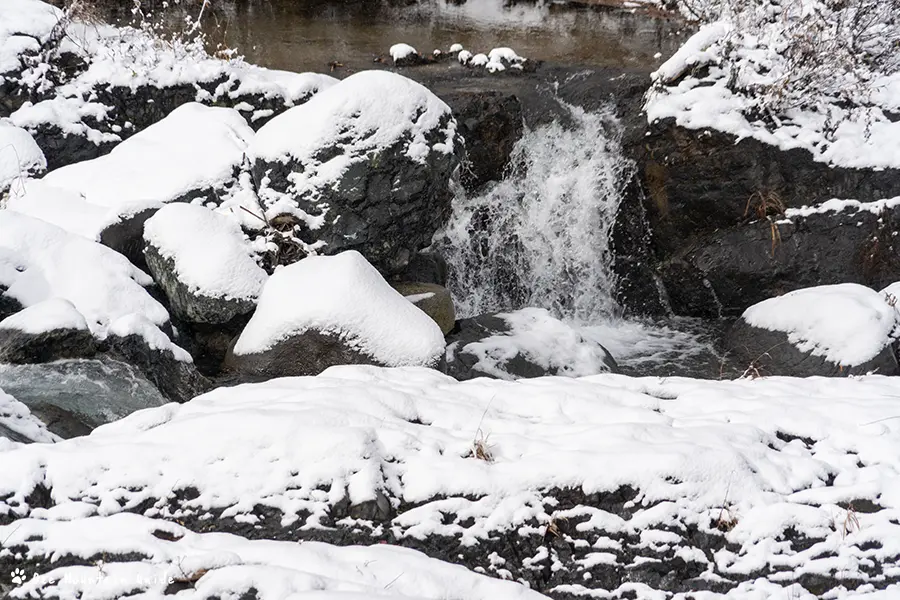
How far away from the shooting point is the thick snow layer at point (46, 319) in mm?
4859

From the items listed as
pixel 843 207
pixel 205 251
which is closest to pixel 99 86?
pixel 205 251

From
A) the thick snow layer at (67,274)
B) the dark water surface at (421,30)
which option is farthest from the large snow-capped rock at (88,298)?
the dark water surface at (421,30)

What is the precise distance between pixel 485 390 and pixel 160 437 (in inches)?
63.8

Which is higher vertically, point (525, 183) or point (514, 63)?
point (514, 63)

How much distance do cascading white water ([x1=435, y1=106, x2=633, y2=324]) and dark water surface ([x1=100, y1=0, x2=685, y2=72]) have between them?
2.13 metres

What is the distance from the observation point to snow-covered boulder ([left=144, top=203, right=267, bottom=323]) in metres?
6.10

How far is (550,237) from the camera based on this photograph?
26.3 ft

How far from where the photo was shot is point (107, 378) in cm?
490

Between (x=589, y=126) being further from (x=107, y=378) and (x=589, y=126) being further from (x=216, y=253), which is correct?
(x=107, y=378)

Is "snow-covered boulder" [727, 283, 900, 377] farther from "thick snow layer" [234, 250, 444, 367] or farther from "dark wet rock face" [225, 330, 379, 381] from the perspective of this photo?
"dark wet rock face" [225, 330, 379, 381]

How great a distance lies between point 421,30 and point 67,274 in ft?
23.8

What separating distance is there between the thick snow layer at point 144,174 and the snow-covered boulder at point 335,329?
5.94 ft

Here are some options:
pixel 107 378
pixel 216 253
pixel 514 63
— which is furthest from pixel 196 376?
pixel 514 63

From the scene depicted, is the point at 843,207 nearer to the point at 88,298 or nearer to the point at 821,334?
the point at 821,334
